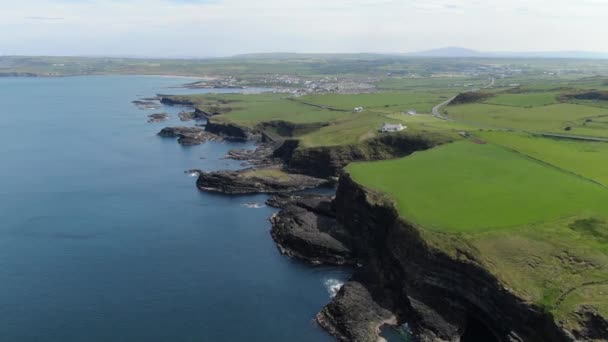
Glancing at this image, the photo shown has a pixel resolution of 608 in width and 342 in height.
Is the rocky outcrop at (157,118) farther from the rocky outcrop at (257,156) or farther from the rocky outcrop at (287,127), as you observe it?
the rocky outcrop at (257,156)

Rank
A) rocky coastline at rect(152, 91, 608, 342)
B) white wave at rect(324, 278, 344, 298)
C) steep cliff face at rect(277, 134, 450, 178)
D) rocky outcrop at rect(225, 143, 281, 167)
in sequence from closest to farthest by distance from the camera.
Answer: rocky coastline at rect(152, 91, 608, 342) < white wave at rect(324, 278, 344, 298) < steep cliff face at rect(277, 134, 450, 178) < rocky outcrop at rect(225, 143, 281, 167)

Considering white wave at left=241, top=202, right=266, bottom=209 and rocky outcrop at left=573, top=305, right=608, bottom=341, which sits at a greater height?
rocky outcrop at left=573, top=305, right=608, bottom=341

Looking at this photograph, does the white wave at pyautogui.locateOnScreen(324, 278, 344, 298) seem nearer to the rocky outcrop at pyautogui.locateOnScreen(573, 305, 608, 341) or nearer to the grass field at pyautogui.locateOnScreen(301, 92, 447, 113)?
the rocky outcrop at pyautogui.locateOnScreen(573, 305, 608, 341)

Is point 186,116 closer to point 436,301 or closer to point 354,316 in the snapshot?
point 354,316

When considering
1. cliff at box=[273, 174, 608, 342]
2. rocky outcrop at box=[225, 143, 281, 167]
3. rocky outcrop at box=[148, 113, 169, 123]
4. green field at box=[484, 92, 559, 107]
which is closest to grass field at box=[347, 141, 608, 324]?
cliff at box=[273, 174, 608, 342]

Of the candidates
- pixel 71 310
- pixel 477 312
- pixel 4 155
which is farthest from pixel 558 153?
pixel 4 155

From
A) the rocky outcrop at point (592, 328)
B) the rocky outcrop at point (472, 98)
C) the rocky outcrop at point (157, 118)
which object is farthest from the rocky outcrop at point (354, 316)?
the rocky outcrop at point (157, 118)

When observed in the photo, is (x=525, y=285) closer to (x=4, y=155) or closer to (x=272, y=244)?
(x=272, y=244)
